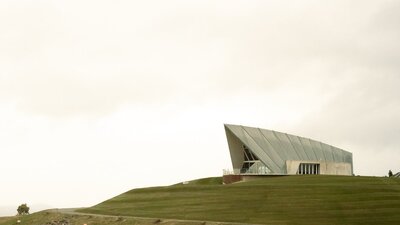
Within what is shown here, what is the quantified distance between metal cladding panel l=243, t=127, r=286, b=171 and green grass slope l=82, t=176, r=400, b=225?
16.6m

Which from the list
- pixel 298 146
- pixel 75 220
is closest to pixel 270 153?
pixel 298 146

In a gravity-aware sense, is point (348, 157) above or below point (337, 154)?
above

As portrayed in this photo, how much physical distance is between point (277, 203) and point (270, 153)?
30211 millimetres

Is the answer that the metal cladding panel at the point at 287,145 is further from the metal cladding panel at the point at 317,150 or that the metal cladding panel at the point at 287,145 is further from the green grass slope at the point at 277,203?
the green grass slope at the point at 277,203

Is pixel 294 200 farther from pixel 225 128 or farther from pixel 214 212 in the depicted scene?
pixel 225 128

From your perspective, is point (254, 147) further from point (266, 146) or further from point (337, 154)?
point (337, 154)

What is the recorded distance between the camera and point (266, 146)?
78.1m

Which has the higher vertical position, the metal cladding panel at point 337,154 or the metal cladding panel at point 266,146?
the metal cladding panel at point 337,154

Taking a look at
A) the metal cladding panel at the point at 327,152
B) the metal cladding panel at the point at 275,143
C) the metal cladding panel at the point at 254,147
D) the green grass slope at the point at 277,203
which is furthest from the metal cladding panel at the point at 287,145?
the green grass slope at the point at 277,203

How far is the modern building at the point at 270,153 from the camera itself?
2975 inches

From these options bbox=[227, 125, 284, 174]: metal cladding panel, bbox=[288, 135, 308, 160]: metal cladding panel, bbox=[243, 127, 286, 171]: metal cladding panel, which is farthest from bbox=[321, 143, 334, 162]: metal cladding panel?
bbox=[227, 125, 284, 174]: metal cladding panel

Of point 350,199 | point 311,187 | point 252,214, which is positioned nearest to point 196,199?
point 252,214

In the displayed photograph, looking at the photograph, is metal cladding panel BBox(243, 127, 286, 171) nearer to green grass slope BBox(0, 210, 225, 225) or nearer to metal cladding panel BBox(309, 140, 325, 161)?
metal cladding panel BBox(309, 140, 325, 161)

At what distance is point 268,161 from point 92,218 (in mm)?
33696
